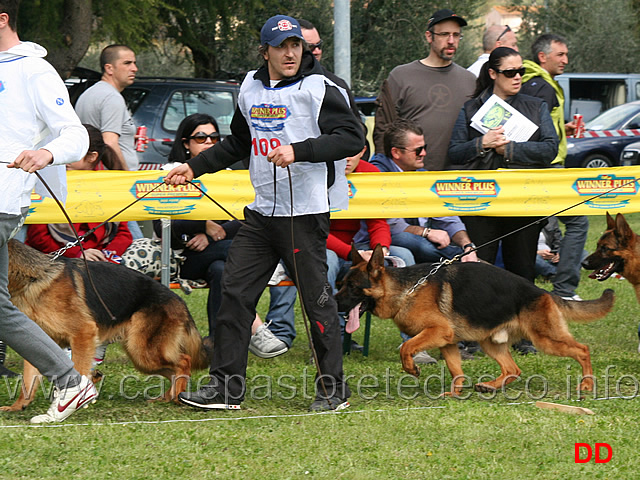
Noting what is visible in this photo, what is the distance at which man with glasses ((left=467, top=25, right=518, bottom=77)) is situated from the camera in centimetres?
841

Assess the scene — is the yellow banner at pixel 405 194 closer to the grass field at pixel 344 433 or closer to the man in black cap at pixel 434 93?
the man in black cap at pixel 434 93

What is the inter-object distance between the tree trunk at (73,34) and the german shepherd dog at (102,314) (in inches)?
314

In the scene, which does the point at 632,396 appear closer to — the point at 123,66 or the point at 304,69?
the point at 304,69

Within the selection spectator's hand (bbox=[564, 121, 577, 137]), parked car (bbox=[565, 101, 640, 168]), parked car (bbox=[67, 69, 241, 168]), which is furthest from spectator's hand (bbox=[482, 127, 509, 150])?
parked car (bbox=[565, 101, 640, 168])

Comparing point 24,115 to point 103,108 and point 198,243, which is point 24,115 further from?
point 103,108

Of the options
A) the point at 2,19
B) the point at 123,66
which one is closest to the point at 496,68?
the point at 123,66

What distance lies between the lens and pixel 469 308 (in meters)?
5.82

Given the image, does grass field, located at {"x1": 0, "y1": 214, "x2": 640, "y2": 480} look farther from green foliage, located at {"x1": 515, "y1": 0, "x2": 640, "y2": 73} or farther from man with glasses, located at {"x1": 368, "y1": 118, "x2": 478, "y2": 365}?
green foliage, located at {"x1": 515, "y1": 0, "x2": 640, "y2": 73}

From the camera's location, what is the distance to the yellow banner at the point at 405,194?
6.76 m

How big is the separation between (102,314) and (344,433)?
1722mm

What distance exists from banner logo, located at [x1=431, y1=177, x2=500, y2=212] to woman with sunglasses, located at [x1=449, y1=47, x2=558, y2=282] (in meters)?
0.11

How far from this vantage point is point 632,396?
210 inches

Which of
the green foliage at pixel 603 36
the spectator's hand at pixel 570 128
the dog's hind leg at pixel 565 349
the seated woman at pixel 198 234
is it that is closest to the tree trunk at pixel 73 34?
the seated woman at pixel 198 234

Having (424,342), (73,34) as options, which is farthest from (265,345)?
(73,34)
